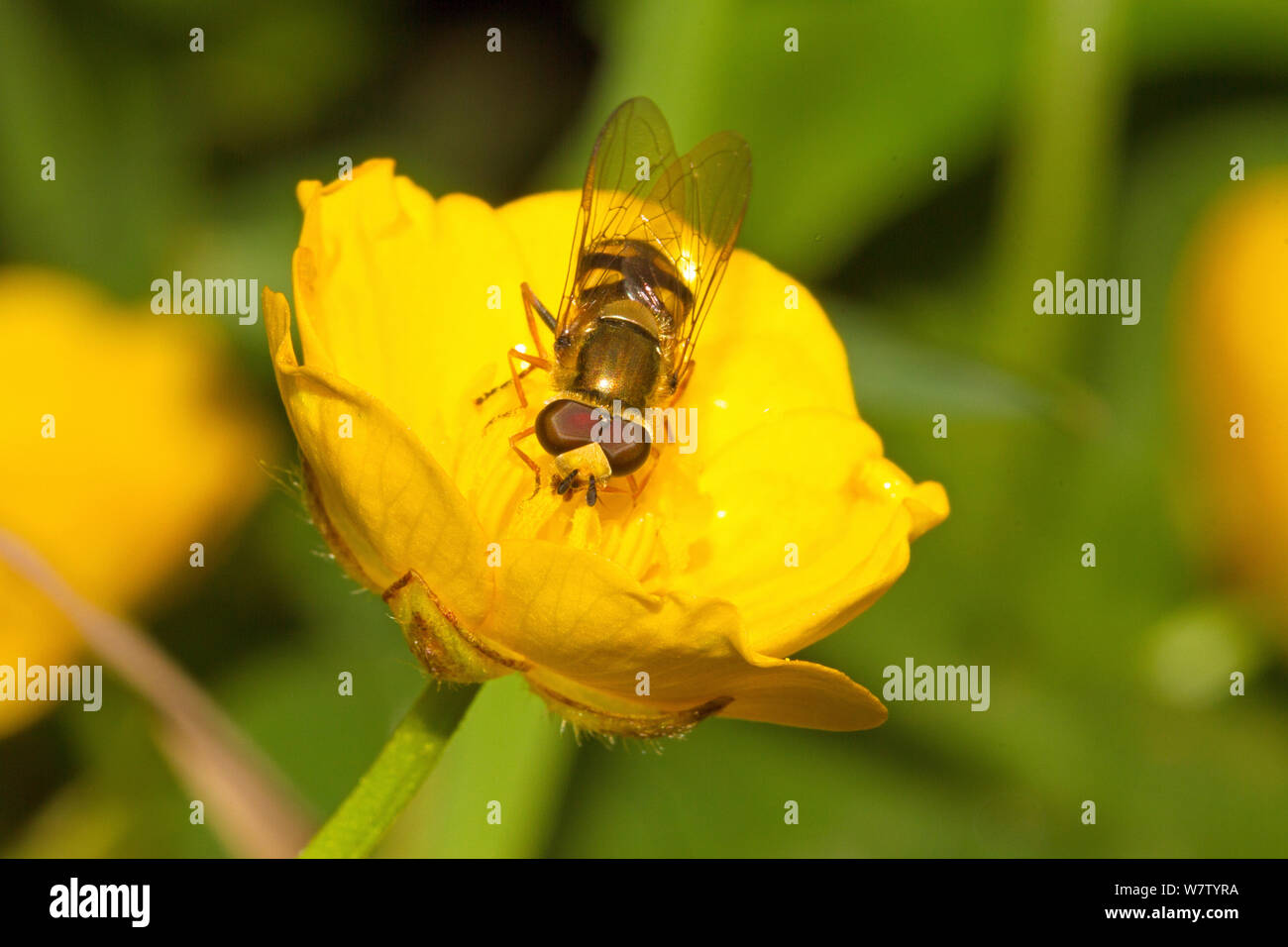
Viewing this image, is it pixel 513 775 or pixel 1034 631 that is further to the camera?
pixel 1034 631

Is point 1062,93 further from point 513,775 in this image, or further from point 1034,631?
point 513,775

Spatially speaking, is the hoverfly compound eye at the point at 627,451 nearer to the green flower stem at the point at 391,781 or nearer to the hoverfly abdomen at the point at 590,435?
the hoverfly abdomen at the point at 590,435

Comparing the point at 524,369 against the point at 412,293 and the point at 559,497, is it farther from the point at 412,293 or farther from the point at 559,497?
the point at 559,497

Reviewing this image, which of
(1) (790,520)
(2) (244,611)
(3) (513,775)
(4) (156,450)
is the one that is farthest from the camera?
(2) (244,611)

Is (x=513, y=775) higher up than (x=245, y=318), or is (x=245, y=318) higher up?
(x=245, y=318)

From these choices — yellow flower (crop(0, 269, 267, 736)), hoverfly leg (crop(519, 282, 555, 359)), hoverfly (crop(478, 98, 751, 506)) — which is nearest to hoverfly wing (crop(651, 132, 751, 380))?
hoverfly (crop(478, 98, 751, 506))
